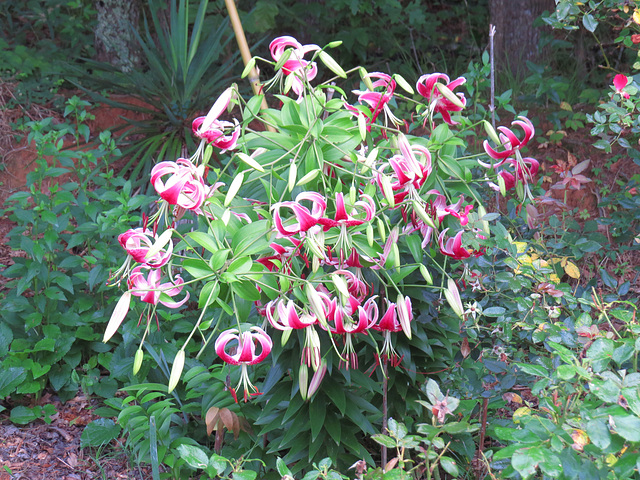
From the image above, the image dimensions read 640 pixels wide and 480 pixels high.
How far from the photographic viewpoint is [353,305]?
1.03 meters

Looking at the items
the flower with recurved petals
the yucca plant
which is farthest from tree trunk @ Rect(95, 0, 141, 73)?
the flower with recurved petals

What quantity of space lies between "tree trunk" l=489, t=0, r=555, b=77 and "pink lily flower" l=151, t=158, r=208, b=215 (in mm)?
2738

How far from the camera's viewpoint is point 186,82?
3.03 meters

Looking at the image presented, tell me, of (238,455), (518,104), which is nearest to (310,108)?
(238,455)

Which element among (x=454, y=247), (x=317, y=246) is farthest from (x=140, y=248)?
(x=454, y=247)

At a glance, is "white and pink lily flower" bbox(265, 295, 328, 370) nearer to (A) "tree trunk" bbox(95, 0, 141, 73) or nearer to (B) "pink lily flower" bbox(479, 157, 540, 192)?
(B) "pink lily flower" bbox(479, 157, 540, 192)

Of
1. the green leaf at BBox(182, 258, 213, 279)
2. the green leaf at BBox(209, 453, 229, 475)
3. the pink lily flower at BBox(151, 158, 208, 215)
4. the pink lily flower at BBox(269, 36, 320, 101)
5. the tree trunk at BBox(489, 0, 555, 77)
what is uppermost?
the pink lily flower at BBox(269, 36, 320, 101)

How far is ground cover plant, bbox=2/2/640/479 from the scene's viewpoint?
35.9 inches

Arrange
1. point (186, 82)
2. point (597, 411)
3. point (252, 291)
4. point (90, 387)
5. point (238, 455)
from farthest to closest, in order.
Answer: point (186, 82)
point (90, 387)
point (238, 455)
point (252, 291)
point (597, 411)

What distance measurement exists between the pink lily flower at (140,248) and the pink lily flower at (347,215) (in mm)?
252

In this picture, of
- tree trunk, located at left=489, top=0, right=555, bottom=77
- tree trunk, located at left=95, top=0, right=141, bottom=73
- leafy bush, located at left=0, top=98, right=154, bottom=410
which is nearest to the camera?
leafy bush, located at left=0, top=98, right=154, bottom=410

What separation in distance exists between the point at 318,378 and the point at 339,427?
235 mm

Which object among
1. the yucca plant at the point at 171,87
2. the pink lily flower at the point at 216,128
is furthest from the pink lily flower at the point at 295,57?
the yucca plant at the point at 171,87

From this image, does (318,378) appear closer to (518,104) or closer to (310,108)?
(310,108)
